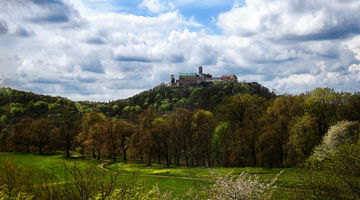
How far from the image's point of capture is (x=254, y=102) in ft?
215

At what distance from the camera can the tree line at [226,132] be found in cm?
5367

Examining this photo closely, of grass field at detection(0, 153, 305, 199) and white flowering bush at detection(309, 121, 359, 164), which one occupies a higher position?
white flowering bush at detection(309, 121, 359, 164)

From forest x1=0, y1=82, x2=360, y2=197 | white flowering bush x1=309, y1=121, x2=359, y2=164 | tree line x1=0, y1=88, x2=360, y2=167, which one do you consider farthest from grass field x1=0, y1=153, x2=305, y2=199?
white flowering bush x1=309, y1=121, x2=359, y2=164

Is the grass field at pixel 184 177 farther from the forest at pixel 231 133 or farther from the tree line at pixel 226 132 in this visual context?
the tree line at pixel 226 132

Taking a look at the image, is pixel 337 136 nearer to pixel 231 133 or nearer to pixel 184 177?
pixel 231 133

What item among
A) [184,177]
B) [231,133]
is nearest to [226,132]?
[231,133]

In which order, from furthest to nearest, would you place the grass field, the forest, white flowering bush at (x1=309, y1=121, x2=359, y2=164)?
the forest → white flowering bush at (x1=309, y1=121, x2=359, y2=164) → the grass field

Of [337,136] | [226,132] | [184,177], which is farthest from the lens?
[226,132]

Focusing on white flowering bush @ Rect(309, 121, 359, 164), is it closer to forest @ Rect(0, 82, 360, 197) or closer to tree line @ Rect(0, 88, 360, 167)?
forest @ Rect(0, 82, 360, 197)

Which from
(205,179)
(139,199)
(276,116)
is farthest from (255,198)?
(276,116)

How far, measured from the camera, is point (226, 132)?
60125 mm

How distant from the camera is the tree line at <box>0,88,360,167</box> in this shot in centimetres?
5367

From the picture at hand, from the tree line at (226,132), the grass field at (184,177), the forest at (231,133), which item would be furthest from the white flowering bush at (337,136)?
the grass field at (184,177)

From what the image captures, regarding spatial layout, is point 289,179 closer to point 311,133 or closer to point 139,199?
point 311,133
